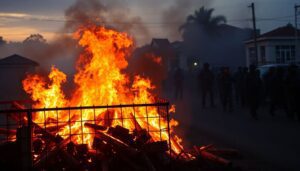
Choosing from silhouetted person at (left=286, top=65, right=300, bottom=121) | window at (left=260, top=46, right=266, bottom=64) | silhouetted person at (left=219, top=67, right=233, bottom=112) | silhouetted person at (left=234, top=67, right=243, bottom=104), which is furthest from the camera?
window at (left=260, top=46, right=266, bottom=64)

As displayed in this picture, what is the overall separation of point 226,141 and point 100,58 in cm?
394

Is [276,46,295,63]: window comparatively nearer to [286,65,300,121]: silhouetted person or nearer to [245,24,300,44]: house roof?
[245,24,300,44]: house roof

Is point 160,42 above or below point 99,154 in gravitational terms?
above

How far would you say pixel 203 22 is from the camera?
60.5 metres

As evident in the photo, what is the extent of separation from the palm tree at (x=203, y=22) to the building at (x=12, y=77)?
4449 centimetres

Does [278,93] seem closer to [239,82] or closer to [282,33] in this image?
[239,82]

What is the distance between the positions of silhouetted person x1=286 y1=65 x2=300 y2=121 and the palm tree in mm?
45504

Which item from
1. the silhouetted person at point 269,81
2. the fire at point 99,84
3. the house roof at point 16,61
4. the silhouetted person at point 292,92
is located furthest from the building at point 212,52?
the fire at point 99,84

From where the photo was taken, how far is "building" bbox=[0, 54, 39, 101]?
50.6ft

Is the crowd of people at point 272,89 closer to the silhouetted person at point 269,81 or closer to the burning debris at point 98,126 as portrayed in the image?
the silhouetted person at point 269,81

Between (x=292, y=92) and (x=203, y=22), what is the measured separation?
48.6 m

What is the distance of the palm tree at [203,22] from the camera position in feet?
195

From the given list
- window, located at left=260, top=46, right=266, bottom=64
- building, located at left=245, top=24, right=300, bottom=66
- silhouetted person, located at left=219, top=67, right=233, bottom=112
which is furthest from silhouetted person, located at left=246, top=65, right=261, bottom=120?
window, located at left=260, top=46, right=266, bottom=64

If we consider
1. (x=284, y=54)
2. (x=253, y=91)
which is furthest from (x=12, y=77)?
(x=284, y=54)
